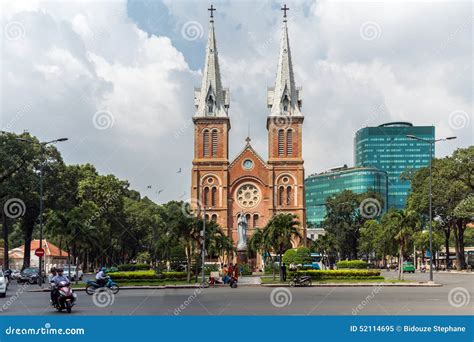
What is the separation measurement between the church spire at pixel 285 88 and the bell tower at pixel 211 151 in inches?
270

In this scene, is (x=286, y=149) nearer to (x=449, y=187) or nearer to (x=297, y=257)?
(x=449, y=187)

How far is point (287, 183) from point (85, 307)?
63137 millimetres

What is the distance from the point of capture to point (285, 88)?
85.5 m

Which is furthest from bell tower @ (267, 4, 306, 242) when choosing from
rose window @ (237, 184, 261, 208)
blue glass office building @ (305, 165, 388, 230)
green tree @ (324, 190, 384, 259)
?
blue glass office building @ (305, 165, 388, 230)

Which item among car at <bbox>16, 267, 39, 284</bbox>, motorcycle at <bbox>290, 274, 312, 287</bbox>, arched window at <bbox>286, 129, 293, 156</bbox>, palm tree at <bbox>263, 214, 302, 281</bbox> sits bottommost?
car at <bbox>16, 267, 39, 284</bbox>

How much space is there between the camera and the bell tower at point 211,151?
83.8 m

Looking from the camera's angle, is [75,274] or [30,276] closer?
[75,274]

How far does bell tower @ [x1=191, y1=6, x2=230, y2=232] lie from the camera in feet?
275

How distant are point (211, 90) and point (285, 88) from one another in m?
9.48

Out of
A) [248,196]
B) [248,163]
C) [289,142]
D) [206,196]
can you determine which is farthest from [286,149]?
[206,196]

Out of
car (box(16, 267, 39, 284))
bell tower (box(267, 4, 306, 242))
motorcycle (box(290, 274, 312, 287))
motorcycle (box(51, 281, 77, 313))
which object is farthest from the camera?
bell tower (box(267, 4, 306, 242))

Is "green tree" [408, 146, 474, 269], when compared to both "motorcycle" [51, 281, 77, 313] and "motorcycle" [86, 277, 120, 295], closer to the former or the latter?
"motorcycle" [86, 277, 120, 295]

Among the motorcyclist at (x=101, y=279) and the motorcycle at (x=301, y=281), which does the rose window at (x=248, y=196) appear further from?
the motorcyclist at (x=101, y=279)

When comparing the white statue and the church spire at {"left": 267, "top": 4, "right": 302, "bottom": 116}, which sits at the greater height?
the church spire at {"left": 267, "top": 4, "right": 302, "bottom": 116}
